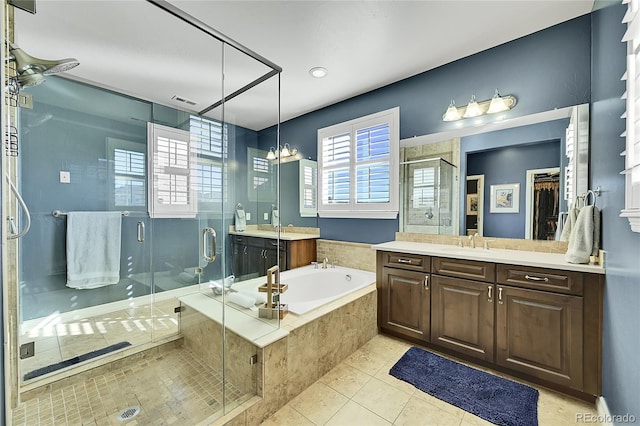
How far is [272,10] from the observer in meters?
1.82

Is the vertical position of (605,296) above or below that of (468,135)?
below

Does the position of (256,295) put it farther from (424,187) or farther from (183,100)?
(183,100)

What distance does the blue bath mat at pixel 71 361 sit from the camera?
5.70 feet

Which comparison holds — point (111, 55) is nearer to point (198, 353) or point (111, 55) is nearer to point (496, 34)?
point (198, 353)

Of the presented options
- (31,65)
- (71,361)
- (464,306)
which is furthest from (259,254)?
(31,65)

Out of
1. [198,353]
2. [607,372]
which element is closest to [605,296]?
[607,372]

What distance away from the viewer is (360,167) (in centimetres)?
315

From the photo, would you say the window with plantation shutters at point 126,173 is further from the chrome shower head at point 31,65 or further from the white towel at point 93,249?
the chrome shower head at point 31,65

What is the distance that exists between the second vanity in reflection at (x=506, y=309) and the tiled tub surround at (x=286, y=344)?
42 cm

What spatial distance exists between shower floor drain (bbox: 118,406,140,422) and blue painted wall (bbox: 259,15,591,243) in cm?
244

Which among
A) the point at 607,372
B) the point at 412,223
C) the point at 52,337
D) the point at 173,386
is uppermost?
the point at 412,223

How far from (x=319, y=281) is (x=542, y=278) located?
2074 mm

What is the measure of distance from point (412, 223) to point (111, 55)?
3266 mm

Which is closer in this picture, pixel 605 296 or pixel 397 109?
pixel 605 296
